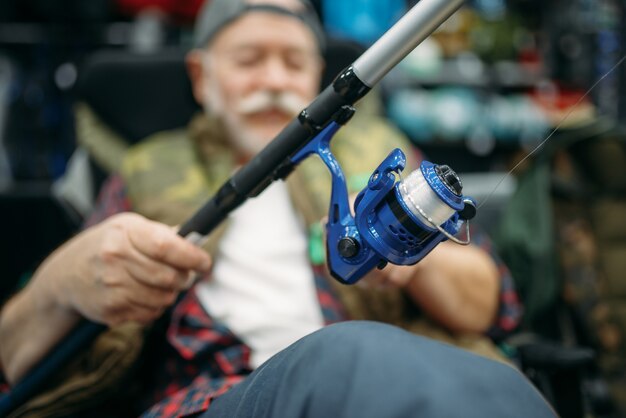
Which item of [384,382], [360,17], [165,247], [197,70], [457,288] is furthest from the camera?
[360,17]

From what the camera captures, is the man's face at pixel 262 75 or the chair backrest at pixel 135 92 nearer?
the man's face at pixel 262 75

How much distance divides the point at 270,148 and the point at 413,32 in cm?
19

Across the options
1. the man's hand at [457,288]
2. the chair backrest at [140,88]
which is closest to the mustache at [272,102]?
the chair backrest at [140,88]

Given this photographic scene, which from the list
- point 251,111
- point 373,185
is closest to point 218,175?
point 251,111

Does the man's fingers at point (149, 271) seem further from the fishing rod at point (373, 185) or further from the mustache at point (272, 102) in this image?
the mustache at point (272, 102)

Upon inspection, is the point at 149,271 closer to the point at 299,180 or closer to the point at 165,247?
the point at 165,247

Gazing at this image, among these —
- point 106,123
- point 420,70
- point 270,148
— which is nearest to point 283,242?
point 270,148

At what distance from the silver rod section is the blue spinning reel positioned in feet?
0.23

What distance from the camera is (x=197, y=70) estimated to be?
1248 millimetres

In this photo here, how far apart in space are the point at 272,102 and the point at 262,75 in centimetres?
5

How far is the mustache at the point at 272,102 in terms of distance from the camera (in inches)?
41.4

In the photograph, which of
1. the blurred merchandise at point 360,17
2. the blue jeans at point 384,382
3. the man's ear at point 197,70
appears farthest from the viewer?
the blurred merchandise at point 360,17

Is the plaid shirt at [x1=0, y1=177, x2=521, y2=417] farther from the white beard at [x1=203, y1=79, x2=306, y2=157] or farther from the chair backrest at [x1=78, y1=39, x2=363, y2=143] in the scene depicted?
the chair backrest at [x1=78, y1=39, x2=363, y2=143]

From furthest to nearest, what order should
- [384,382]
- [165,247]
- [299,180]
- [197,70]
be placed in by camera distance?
[197,70]
[299,180]
[165,247]
[384,382]
